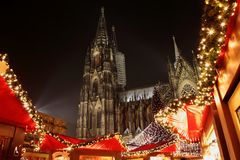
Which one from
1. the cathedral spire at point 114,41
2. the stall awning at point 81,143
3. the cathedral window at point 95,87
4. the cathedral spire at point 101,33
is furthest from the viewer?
the cathedral spire at point 114,41

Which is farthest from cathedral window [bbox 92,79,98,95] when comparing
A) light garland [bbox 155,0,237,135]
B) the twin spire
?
light garland [bbox 155,0,237,135]

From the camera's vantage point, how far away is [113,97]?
39406 millimetres

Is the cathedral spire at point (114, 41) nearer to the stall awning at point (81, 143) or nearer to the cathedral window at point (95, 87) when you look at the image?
the cathedral window at point (95, 87)

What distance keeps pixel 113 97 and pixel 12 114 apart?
33.8 metres

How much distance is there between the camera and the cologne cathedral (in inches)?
1348

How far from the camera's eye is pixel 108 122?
3603 cm

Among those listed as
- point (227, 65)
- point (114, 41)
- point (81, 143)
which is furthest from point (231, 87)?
point (114, 41)

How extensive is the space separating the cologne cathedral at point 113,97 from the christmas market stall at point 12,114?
90.1ft

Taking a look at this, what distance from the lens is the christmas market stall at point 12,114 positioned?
16.2ft

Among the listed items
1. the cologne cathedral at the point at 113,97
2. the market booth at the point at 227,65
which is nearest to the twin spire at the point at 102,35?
the cologne cathedral at the point at 113,97

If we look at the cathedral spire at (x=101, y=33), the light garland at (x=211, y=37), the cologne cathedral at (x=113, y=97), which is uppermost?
the cathedral spire at (x=101, y=33)

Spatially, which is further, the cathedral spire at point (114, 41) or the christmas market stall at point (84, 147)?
the cathedral spire at point (114, 41)

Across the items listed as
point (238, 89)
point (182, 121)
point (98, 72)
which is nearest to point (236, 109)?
point (238, 89)

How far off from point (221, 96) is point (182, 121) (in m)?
2.90
